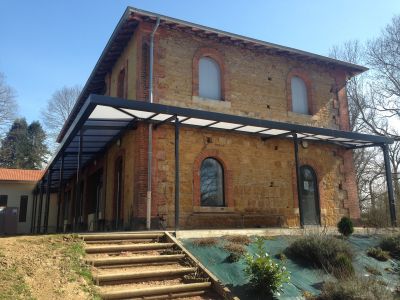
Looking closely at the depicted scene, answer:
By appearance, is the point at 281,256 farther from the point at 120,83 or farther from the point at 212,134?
the point at 120,83

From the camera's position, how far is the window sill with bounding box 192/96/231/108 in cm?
1302

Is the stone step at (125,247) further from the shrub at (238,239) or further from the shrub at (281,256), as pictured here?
the shrub at (281,256)

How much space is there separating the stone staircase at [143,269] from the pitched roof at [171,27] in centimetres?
726

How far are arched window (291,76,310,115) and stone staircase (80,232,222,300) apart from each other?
9010 millimetres

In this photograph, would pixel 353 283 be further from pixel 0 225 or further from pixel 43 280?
pixel 0 225

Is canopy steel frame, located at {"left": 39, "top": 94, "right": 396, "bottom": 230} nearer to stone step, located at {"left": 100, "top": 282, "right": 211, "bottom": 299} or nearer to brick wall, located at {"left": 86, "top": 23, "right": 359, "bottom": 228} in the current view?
brick wall, located at {"left": 86, "top": 23, "right": 359, "bottom": 228}

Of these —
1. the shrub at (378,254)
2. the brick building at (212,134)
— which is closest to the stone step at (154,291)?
the brick building at (212,134)

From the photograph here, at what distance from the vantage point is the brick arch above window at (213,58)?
1315 centimetres

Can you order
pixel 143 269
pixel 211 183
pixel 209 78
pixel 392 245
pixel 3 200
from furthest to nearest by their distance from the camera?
pixel 3 200 < pixel 209 78 < pixel 211 183 < pixel 392 245 < pixel 143 269

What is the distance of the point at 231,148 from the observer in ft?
42.9

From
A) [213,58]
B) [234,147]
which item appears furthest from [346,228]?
[213,58]

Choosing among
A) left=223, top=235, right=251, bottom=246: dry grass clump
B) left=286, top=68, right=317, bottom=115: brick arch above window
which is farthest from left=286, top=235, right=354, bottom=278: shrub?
left=286, top=68, right=317, bottom=115: brick arch above window

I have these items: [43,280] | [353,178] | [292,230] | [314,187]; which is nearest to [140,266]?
[43,280]

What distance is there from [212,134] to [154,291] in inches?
285
